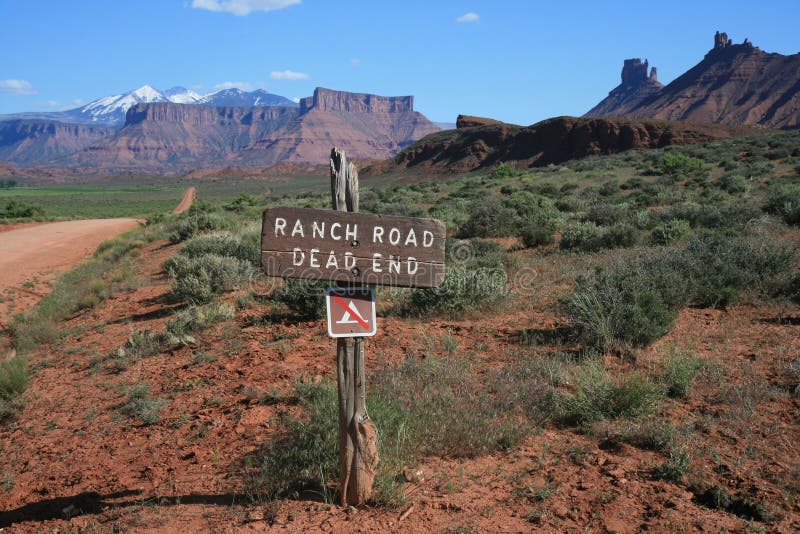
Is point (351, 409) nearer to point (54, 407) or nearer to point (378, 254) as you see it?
point (378, 254)

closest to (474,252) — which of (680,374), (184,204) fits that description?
(680,374)

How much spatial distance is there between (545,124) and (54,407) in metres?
70.3

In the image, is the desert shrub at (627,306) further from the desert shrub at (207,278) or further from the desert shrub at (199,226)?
the desert shrub at (199,226)

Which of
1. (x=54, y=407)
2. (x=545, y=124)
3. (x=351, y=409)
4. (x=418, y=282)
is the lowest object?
(x=54, y=407)

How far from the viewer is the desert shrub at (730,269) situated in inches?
279

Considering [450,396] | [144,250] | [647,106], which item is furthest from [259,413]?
[647,106]

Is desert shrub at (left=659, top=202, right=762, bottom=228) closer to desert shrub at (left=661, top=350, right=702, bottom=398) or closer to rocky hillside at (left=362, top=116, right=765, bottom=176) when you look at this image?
desert shrub at (left=661, top=350, right=702, bottom=398)

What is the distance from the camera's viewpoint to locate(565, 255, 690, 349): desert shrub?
5.71 meters

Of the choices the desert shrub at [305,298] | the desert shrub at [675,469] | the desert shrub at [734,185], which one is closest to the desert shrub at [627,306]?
the desert shrub at [675,469]

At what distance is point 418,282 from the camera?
339cm

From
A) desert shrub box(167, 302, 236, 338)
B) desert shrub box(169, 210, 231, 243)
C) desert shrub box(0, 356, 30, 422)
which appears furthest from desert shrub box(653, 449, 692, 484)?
desert shrub box(169, 210, 231, 243)

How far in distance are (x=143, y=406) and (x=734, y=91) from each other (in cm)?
12705

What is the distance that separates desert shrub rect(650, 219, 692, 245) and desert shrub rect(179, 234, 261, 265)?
7871 mm

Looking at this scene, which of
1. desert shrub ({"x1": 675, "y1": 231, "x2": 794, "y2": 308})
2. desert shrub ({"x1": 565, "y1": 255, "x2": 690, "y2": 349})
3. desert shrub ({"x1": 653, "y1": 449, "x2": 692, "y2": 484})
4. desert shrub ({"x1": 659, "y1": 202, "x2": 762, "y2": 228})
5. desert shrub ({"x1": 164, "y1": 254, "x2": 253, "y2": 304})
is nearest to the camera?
desert shrub ({"x1": 653, "y1": 449, "x2": 692, "y2": 484})
